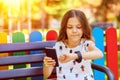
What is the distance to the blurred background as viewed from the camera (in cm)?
1050

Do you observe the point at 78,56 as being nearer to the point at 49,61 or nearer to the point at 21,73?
the point at 49,61

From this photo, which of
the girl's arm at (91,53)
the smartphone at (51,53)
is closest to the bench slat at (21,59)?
the smartphone at (51,53)

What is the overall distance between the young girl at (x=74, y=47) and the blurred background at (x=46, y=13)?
24.5ft

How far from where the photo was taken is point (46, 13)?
37.6 ft

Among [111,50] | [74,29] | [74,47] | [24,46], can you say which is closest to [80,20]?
[74,29]

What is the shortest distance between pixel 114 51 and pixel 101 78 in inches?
11.9

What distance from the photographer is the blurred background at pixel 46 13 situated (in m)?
10.5

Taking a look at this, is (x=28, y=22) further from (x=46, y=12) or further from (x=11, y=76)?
(x=11, y=76)

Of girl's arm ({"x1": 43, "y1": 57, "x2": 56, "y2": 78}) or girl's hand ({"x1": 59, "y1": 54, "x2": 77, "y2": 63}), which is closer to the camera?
girl's hand ({"x1": 59, "y1": 54, "x2": 77, "y2": 63})

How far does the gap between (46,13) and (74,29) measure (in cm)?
872

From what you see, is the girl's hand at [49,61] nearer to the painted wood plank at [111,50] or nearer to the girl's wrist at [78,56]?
the girl's wrist at [78,56]

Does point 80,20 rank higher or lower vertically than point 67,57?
higher

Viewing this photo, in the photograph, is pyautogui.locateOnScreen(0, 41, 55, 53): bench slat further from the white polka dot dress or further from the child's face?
the child's face

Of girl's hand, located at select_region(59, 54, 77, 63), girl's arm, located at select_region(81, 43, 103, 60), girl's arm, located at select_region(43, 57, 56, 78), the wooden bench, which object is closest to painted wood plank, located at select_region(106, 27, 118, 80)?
the wooden bench
